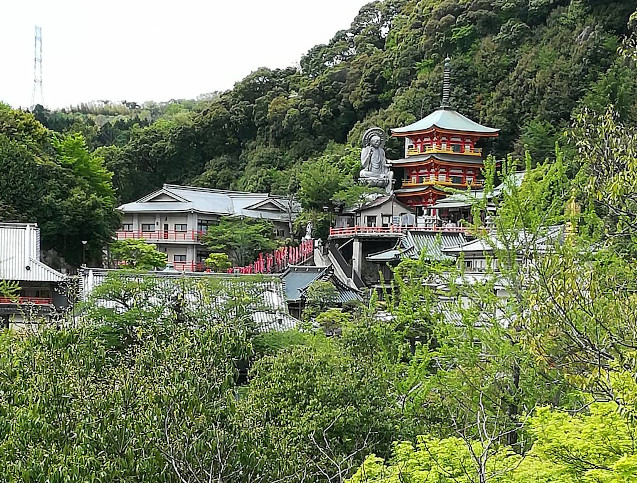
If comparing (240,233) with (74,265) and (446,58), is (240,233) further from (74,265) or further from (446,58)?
(446,58)

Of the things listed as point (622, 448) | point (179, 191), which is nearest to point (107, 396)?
point (622, 448)

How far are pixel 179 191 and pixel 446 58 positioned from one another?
1884 cm

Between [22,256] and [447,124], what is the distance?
25.1 metres

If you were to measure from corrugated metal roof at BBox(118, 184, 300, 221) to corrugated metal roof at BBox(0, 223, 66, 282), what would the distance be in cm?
1583

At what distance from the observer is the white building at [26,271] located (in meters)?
24.1

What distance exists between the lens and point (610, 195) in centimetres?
595

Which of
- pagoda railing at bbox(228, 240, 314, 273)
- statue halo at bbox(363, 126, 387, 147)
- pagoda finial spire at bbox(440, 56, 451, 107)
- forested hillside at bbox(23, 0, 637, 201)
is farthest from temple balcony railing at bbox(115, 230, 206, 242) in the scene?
pagoda finial spire at bbox(440, 56, 451, 107)

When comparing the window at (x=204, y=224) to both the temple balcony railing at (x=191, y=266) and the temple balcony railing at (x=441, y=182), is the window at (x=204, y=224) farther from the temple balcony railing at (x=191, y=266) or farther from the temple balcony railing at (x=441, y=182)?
the temple balcony railing at (x=441, y=182)

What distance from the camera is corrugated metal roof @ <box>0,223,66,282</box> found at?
24.2 meters

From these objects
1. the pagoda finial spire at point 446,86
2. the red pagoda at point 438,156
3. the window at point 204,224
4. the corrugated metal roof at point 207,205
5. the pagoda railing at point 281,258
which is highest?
the pagoda finial spire at point 446,86

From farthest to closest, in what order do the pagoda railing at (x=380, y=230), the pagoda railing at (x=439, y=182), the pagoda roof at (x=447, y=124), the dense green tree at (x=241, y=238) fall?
the pagoda roof at (x=447, y=124) < the pagoda railing at (x=439, y=182) < the dense green tree at (x=241, y=238) < the pagoda railing at (x=380, y=230)

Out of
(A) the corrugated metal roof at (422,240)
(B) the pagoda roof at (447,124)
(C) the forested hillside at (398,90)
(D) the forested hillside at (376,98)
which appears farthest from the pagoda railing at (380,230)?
(B) the pagoda roof at (447,124)

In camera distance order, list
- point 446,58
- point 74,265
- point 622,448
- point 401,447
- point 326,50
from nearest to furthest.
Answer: point 622,448 → point 401,447 → point 74,265 → point 446,58 → point 326,50

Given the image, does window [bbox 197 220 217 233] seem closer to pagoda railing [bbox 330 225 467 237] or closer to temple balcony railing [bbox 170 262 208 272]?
temple balcony railing [bbox 170 262 208 272]
